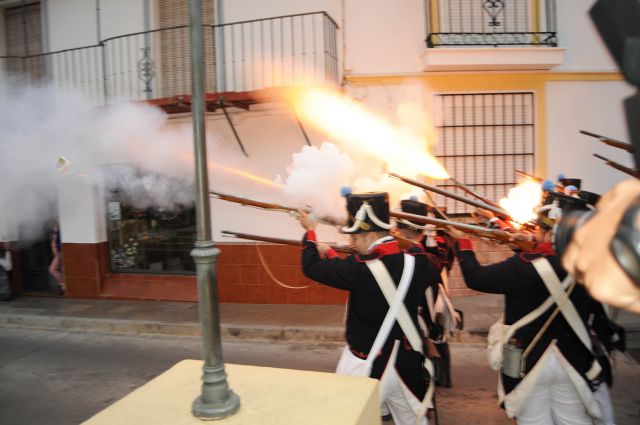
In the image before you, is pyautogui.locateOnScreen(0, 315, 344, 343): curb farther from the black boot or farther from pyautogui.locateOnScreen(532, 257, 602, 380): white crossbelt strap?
pyautogui.locateOnScreen(532, 257, 602, 380): white crossbelt strap

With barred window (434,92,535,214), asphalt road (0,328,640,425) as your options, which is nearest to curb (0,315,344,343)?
asphalt road (0,328,640,425)

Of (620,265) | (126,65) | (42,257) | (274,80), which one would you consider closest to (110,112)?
(126,65)

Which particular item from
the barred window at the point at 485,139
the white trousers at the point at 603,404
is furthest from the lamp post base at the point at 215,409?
the barred window at the point at 485,139

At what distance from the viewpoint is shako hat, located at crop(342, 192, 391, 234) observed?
315cm

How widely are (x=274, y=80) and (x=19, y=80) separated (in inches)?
226

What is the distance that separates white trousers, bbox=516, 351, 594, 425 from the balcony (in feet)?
19.1

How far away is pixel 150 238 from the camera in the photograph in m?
9.41

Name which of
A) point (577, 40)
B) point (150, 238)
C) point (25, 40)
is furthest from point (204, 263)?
point (25, 40)

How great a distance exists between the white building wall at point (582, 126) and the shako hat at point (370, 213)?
6020 mm

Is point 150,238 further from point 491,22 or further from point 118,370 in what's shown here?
point 491,22

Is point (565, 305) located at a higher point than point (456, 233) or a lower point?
lower

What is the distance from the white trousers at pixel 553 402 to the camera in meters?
2.96

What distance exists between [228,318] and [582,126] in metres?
6.66

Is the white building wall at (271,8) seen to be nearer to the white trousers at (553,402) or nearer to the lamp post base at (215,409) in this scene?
the white trousers at (553,402)
